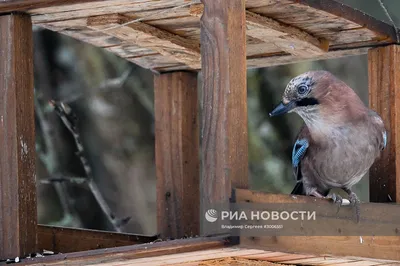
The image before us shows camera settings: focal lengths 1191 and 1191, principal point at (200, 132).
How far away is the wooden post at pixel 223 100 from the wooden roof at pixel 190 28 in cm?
16

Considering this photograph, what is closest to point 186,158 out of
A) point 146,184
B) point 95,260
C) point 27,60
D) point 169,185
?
point 169,185

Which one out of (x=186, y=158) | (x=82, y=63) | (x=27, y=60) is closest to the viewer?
(x=27, y=60)

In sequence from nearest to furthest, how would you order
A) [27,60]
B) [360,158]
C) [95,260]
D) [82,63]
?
[95,260]
[27,60]
[360,158]
[82,63]

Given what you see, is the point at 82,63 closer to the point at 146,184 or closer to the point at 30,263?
the point at 146,184

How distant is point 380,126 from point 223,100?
4.47 ft

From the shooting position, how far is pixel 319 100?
5.83 meters

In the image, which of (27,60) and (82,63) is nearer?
(27,60)

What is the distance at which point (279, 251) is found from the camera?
4957 millimetres

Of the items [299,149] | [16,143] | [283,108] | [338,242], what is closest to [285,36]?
[283,108]

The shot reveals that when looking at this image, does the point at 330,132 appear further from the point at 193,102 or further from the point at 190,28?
the point at 193,102

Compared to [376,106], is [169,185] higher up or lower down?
lower down

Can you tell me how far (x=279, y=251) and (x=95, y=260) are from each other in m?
0.77

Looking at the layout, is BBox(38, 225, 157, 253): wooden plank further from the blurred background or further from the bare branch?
the blurred background

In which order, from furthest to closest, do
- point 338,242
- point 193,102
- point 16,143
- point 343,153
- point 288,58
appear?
point 193,102 < point 288,58 < point 343,153 < point 16,143 < point 338,242
